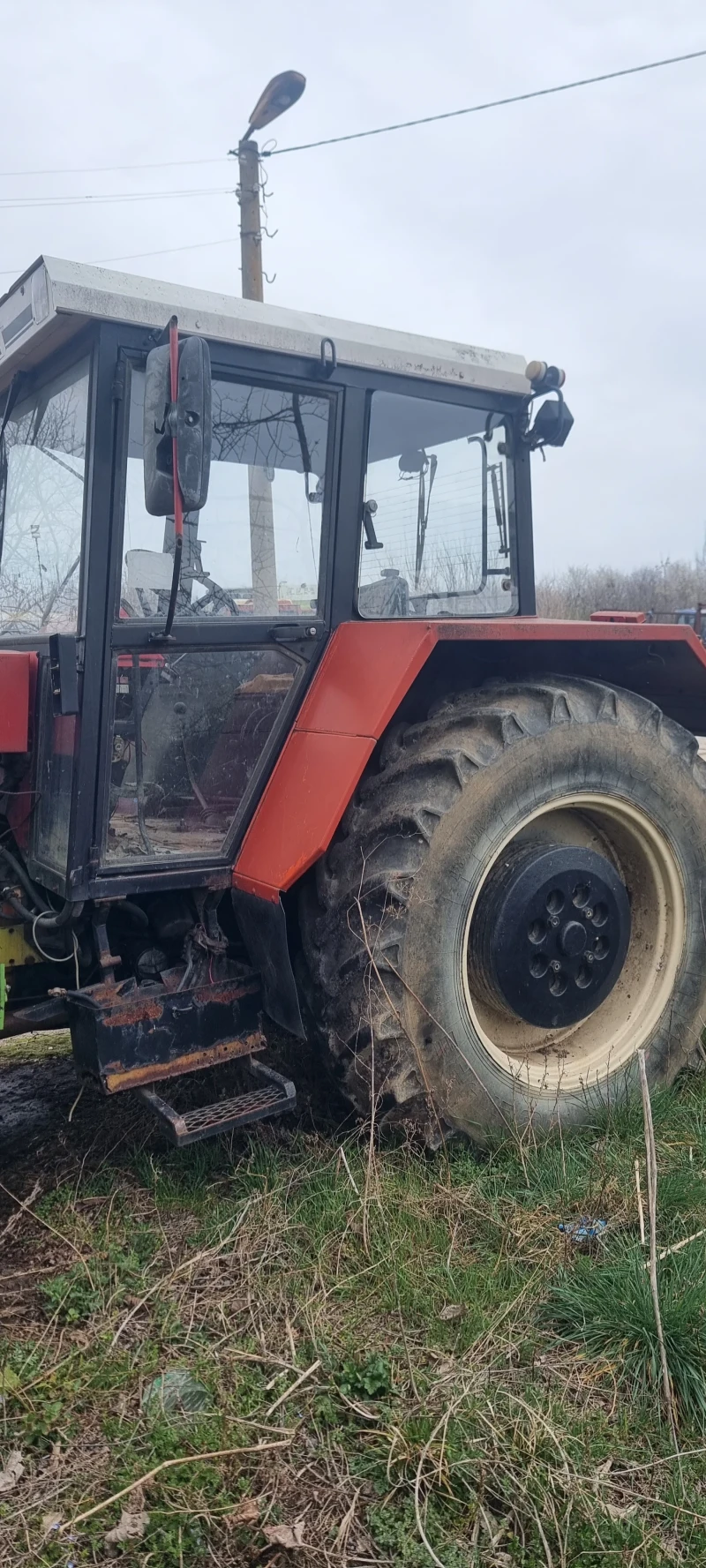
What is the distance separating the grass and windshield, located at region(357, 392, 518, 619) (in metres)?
1.68

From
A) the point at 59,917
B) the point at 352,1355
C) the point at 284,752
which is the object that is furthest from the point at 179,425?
the point at 352,1355

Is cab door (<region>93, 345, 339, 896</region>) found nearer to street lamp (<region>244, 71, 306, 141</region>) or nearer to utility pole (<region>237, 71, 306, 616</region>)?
utility pole (<region>237, 71, 306, 616</region>)

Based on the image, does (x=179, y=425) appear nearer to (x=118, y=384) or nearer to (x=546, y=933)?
(x=118, y=384)

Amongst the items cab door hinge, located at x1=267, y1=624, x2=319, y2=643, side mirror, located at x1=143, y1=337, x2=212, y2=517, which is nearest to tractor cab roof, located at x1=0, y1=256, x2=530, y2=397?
side mirror, located at x1=143, y1=337, x2=212, y2=517

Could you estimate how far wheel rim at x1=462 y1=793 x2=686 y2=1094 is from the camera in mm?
3414

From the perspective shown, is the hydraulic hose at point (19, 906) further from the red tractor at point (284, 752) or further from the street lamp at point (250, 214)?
the street lamp at point (250, 214)

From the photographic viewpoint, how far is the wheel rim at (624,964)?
3.41 metres

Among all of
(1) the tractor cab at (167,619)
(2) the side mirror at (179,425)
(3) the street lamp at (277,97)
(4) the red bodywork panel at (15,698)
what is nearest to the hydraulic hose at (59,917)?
(1) the tractor cab at (167,619)

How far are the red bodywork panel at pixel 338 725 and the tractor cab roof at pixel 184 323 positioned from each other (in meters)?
0.79

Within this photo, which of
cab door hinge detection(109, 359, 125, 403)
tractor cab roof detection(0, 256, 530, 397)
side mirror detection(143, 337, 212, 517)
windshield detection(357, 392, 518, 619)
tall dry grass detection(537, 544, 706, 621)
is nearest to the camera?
side mirror detection(143, 337, 212, 517)

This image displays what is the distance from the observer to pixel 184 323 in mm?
2822

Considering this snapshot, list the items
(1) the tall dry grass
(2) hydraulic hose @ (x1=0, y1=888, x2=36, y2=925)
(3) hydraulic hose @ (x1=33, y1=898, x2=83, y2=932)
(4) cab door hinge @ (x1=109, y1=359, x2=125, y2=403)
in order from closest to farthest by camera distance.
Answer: (4) cab door hinge @ (x1=109, y1=359, x2=125, y2=403), (3) hydraulic hose @ (x1=33, y1=898, x2=83, y2=932), (2) hydraulic hose @ (x1=0, y1=888, x2=36, y2=925), (1) the tall dry grass

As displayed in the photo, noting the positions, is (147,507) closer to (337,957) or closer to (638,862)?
(337,957)

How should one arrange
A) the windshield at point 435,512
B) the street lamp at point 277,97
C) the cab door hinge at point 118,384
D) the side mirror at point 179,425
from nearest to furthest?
the side mirror at point 179,425 < the cab door hinge at point 118,384 < the windshield at point 435,512 < the street lamp at point 277,97
